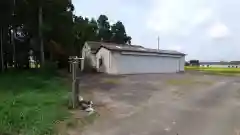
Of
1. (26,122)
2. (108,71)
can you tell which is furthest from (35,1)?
(26,122)

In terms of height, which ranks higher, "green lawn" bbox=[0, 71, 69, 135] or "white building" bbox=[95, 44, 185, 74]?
"white building" bbox=[95, 44, 185, 74]

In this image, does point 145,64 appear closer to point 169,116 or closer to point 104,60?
point 104,60

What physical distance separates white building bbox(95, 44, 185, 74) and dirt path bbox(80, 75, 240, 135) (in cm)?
1313

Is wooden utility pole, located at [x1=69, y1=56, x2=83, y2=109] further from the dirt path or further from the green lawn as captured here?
the dirt path

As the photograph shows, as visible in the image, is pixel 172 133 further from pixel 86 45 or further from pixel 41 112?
pixel 86 45

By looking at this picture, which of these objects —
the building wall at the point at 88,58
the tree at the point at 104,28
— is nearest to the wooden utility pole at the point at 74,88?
the building wall at the point at 88,58

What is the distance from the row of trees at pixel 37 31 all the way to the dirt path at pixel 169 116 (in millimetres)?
11993

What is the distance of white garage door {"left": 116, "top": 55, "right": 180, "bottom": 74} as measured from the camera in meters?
23.8

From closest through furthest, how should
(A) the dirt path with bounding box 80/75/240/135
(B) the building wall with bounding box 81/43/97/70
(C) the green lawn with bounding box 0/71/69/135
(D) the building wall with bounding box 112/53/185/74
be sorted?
(C) the green lawn with bounding box 0/71/69/135 → (A) the dirt path with bounding box 80/75/240/135 → (D) the building wall with bounding box 112/53/185/74 → (B) the building wall with bounding box 81/43/97/70

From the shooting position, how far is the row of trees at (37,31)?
19714 mm

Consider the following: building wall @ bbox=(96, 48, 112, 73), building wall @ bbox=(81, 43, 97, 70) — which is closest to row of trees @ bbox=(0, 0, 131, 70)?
building wall @ bbox=(81, 43, 97, 70)

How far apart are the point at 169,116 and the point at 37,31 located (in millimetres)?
17063

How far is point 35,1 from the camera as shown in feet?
63.3

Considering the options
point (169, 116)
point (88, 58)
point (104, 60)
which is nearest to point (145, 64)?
point (104, 60)
